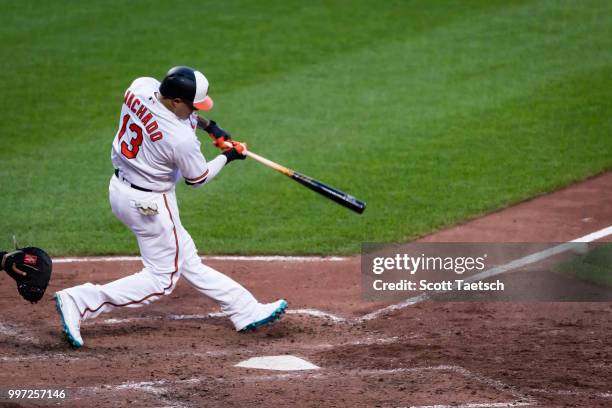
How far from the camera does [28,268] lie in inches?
260

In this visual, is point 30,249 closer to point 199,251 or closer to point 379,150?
point 199,251

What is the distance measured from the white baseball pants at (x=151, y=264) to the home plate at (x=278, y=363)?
681 mm

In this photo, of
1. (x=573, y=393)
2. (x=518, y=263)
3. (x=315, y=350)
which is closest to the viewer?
(x=573, y=393)

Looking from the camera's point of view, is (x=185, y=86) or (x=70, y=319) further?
(x=70, y=319)

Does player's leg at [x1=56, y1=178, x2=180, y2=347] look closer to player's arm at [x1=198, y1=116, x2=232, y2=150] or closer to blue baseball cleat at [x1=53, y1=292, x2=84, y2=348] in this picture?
blue baseball cleat at [x1=53, y1=292, x2=84, y2=348]

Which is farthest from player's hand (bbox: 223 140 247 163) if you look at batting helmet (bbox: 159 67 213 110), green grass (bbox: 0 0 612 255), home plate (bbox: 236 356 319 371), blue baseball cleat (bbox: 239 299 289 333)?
green grass (bbox: 0 0 612 255)

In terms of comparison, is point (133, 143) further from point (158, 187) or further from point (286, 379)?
point (286, 379)

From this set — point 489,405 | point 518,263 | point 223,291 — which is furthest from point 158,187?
point 518,263

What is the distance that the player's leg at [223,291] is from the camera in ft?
22.7

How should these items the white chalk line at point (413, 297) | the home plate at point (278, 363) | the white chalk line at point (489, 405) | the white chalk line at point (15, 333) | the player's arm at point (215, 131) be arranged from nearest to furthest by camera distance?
the white chalk line at point (489, 405) < the home plate at point (278, 363) < the white chalk line at point (15, 333) < the player's arm at point (215, 131) < the white chalk line at point (413, 297)

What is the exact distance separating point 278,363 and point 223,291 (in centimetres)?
81

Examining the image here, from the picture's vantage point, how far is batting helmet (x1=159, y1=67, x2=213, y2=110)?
21.4 ft

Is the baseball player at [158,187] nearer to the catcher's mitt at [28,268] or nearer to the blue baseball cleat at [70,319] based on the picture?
the blue baseball cleat at [70,319]

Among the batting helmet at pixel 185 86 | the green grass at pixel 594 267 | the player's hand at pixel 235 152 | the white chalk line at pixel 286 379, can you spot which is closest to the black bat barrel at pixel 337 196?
the player's hand at pixel 235 152
